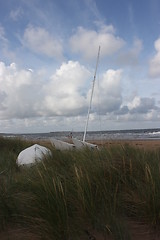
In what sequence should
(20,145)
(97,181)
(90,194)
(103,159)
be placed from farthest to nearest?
(20,145), (103,159), (97,181), (90,194)

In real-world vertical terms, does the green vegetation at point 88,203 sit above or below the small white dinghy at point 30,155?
below

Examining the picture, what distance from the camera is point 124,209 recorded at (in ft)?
14.1

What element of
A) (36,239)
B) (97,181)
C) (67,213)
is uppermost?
(97,181)

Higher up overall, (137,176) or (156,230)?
(137,176)

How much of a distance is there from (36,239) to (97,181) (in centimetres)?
139

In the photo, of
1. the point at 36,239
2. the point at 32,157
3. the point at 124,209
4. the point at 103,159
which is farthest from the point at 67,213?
the point at 32,157

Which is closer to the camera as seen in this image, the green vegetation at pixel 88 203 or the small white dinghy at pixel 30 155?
the green vegetation at pixel 88 203

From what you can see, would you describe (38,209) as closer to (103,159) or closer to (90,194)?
(90,194)

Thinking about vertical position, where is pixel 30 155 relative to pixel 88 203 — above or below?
above

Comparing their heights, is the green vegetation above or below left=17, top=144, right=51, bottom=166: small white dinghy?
below

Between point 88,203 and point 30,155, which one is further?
point 30,155

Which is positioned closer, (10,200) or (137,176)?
(10,200)

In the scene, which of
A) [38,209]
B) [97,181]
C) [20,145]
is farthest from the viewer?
[20,145]

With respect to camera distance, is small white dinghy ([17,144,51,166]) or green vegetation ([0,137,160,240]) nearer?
green vegetation ([0,137,160,240])
